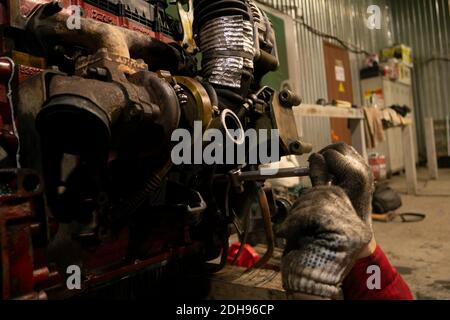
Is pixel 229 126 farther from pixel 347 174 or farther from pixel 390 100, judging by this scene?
pixel 390 100

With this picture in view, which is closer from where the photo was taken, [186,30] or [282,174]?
[282,174]

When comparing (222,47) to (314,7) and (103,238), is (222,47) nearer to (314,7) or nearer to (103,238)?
(103,238)

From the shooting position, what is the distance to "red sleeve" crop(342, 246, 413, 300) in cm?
67

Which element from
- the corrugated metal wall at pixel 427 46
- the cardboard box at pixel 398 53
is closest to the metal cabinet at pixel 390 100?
the cardboard box at pixel 398 53

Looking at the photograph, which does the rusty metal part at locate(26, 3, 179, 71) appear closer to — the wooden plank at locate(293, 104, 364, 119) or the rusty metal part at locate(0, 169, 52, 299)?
the rusty metal part at locate(0, 169, 52, 299)

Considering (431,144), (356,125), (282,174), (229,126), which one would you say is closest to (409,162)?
(431,144)

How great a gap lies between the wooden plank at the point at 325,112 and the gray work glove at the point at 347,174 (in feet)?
4.27

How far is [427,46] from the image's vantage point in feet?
19.1

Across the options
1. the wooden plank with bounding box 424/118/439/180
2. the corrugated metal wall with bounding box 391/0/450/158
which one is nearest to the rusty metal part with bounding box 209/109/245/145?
the wooden plank with bounding box 424/118/439/180

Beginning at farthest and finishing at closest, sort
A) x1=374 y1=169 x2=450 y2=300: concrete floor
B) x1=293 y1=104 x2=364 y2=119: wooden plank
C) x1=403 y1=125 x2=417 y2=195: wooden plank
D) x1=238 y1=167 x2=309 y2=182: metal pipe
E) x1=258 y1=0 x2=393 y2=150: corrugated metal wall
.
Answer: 1. x1=258 y1=0 x2=393 y2=150: corrugated metal wall
2. x1=403 y1=125 x2=417 y2=195: wooden plank
3. x1=293 y1=104 x2=364 y2=119: wooden plank
4. x1=374 y1=169 x2=450 y2=300: concrete floor
5. x1=238 y1=167 x2=309 y2=182: metal pipe

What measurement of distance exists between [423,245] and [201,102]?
1954 millimetres

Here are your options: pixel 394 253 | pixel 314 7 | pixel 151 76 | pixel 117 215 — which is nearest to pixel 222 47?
pixel 151 76

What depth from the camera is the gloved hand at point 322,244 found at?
54 centimetres

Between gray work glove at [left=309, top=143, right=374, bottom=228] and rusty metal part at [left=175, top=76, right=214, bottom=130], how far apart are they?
230mm
